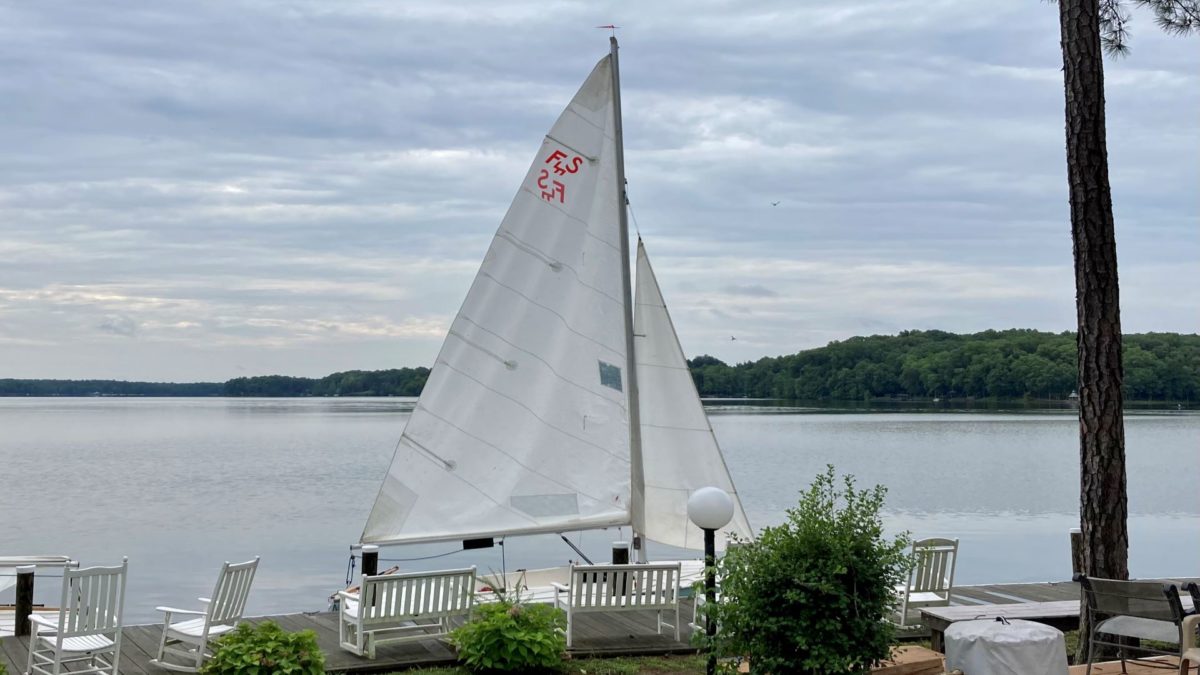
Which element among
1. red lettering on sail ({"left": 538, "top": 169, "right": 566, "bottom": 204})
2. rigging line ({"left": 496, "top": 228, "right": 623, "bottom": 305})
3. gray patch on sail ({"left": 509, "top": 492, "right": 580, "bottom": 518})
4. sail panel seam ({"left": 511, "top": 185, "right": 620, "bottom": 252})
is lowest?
gray patch on sail ({"left": 509, "top": 492, "right": 580, "bottom": 518})

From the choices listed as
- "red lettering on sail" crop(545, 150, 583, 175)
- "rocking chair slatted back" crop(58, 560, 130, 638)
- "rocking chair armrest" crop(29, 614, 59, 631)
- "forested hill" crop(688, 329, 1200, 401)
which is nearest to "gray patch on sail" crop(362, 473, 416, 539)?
"red lettering on sail" crop(545, 150, 583, 175)

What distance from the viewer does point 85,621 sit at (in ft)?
26.7

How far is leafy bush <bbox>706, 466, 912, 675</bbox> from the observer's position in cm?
682

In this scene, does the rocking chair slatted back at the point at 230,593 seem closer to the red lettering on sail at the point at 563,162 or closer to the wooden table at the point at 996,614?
the red lettering on sail at the point at 563,162

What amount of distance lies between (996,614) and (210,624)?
5.60 metres

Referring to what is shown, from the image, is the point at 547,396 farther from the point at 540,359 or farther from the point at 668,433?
the point at 668,433

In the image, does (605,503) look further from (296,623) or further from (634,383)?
(296,623)

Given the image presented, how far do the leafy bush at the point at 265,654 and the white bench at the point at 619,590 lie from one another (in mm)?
2160

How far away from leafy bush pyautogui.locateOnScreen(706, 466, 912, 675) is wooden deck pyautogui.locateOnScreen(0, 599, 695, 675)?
97.2 inches

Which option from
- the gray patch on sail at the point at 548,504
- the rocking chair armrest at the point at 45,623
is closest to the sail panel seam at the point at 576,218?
the gray patch on sail at the point at 548,504

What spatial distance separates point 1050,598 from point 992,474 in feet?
85.9

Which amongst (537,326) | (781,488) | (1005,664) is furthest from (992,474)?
(1005,664)

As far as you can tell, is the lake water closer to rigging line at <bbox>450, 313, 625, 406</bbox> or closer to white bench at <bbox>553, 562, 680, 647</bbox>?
rigging line at <bbox>450, 313, 625, 406</bbox>

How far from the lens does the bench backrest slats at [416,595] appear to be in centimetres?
880
